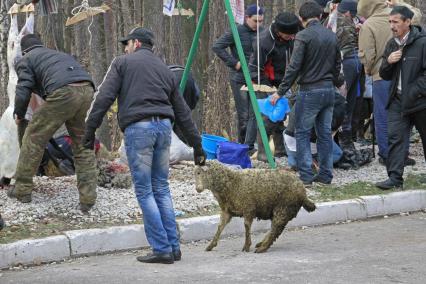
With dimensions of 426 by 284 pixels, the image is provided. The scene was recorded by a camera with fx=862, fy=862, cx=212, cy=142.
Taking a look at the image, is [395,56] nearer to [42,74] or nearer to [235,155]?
[235,155]

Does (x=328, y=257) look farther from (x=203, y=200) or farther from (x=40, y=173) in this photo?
(x=40, y=173)

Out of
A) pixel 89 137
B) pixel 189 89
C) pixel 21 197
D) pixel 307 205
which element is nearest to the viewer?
pixel 89 137

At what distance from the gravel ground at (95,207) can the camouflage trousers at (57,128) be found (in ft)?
0.59

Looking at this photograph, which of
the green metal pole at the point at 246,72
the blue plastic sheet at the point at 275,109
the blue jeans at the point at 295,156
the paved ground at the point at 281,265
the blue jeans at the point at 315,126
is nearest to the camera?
the paved ground at the point at 281,265

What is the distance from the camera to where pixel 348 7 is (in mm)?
12172

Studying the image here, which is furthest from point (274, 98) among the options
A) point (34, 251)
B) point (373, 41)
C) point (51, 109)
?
point (34, 251)

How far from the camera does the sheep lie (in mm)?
7496

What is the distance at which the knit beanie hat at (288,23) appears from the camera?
10773 mm

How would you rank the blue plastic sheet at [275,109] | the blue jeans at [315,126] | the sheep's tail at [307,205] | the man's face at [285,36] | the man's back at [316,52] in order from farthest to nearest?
the man's face at [285,36]
the blue plastic sheet at [275,109]
the blue jeans at [315,126]
the man's back at [316,52]
the sheep's tail at [307,205]

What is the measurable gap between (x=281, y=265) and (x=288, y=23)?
445cm

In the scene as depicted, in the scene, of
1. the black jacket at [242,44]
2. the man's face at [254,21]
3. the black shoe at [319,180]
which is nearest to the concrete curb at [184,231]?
the black shoe at [319,180]

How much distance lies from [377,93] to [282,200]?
4001 mm

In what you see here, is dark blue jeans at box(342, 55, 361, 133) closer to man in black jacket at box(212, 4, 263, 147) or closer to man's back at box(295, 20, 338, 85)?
man in black jacket at box(212, 4, 263, 147)

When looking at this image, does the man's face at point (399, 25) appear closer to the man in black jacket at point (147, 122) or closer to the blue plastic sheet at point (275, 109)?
the blue plastic sheet at point (275, 109)
